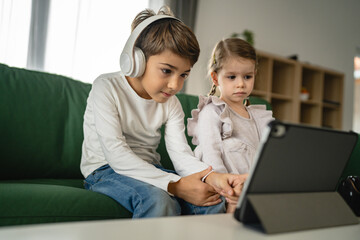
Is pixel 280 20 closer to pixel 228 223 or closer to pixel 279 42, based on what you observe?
pixel 279 42

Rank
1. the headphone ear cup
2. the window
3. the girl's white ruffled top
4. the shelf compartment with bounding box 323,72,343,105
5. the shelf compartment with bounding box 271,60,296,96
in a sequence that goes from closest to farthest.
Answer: the headphone ear cup → the girl's white ruffled top → the window → the shelf compartment with bounding box 271,60,296,96 → the shelf compartment with bounding box 323,72,343,105

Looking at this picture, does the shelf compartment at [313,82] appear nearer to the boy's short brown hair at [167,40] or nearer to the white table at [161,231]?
the boy's short brown hair at [167,40]

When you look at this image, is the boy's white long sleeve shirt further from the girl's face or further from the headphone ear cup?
the girl's face

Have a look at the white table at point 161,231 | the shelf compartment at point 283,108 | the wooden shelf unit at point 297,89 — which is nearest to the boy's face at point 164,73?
the white table at point 161,231

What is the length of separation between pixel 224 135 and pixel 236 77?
28 cm

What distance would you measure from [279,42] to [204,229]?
431 cm

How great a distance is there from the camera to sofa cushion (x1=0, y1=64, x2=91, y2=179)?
1371mm

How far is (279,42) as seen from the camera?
14.4ft

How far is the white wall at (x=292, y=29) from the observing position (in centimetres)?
365

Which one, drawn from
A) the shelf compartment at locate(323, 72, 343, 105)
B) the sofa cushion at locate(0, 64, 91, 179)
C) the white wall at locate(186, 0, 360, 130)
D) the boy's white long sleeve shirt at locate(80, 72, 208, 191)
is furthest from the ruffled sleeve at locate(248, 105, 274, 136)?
the shelf compartment at locate(323, 72, 343, 105)

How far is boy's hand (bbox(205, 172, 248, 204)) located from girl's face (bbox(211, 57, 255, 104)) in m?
0.54

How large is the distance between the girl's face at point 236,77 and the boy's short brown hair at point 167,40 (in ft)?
1.08

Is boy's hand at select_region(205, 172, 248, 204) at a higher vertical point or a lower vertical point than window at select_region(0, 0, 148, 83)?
lower

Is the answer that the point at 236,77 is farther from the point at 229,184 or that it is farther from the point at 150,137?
the point at 229,184
